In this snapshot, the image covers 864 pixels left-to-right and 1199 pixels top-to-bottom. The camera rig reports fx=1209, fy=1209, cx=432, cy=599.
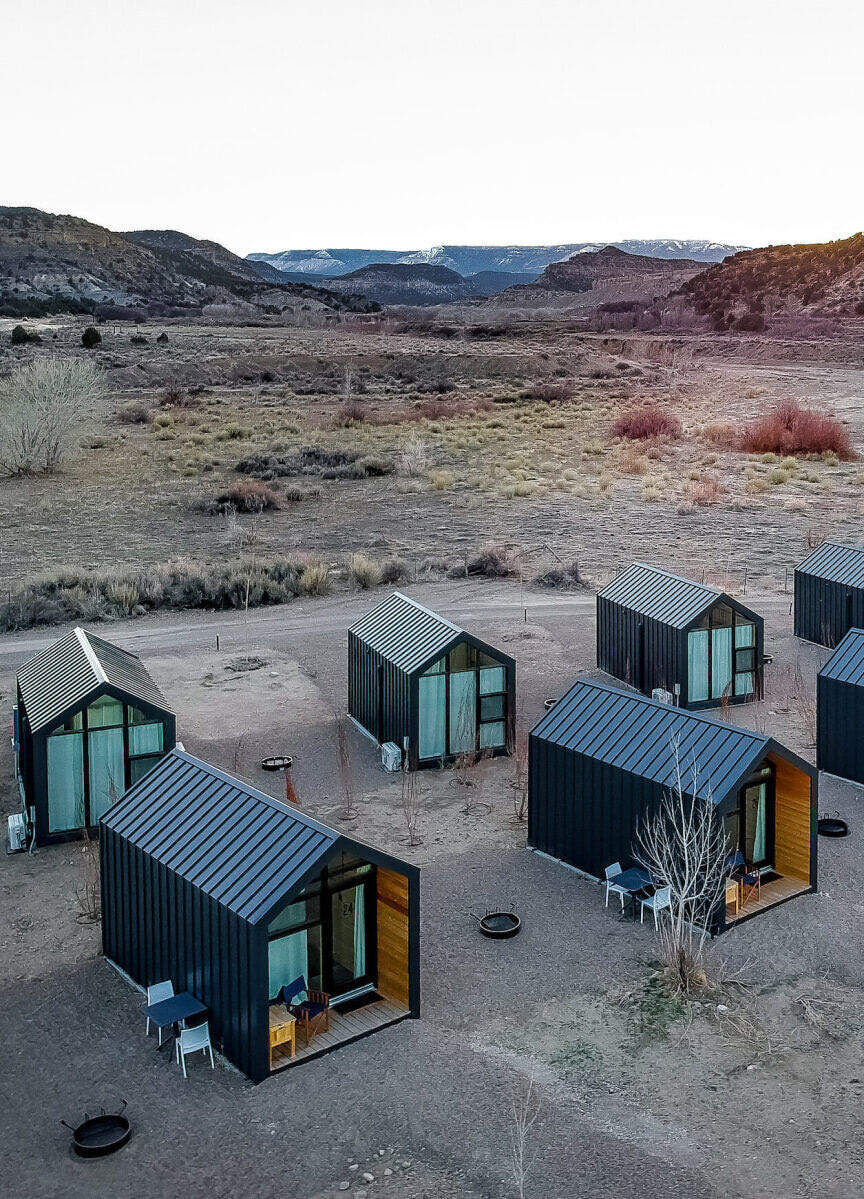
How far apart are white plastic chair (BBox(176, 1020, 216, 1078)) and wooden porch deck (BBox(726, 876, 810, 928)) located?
6.41 meters

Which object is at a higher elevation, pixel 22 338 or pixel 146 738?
pixel 22 338

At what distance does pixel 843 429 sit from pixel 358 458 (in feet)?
80.5

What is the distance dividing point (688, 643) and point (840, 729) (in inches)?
162

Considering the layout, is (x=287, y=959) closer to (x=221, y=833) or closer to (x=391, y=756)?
(x=221, y=833)

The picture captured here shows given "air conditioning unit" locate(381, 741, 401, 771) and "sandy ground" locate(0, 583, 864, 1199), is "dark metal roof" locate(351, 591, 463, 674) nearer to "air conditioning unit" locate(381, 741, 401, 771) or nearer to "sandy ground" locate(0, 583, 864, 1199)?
"air conditioning unit" locate(381, 741, 401, 771)

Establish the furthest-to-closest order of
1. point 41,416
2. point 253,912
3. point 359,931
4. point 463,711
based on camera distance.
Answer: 1. point 41,416
2. point 463,711
3. point 359,931
4. point 253,912

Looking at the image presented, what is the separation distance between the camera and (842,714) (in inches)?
773

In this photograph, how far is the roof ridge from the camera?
18.1 m

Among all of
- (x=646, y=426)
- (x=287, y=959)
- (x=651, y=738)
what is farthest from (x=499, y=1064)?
(x=646, y=426)

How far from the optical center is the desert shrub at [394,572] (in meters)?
33.9

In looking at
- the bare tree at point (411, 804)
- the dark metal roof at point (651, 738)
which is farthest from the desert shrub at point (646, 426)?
the dark metal roof at point (651, 738)

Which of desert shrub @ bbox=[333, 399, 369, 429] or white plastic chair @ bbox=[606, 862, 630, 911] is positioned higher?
desert shrub @ bbox=[333, 399, 369, 429]

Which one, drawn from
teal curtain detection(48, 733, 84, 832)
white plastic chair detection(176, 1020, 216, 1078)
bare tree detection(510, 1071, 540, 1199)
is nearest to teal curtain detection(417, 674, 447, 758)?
teal curtain detection(48, 733, 84, 832)

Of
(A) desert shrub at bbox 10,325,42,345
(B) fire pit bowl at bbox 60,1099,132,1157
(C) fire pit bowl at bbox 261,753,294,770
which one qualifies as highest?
(A) desert shrub at bbox 10,325,42,345
